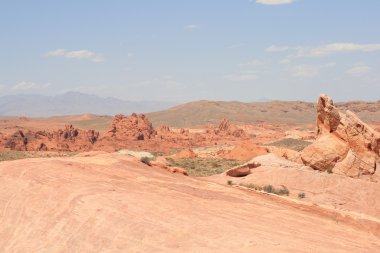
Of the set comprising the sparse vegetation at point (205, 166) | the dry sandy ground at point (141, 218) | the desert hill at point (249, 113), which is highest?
the desert hill at point (249, 113)

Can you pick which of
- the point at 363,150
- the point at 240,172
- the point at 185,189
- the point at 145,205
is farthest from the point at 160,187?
the point at 363,150

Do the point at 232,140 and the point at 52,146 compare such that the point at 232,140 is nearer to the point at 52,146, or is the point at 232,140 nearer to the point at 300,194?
the point at 52,146

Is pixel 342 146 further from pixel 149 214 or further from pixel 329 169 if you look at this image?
pixel 149 214

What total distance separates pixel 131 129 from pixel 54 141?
39.0 ft

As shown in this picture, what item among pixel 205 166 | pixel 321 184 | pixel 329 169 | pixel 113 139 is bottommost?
pixel 205 166

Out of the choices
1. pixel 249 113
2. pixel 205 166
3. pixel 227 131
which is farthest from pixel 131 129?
pixel 249 113

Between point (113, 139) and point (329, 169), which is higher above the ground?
point (329, 169)

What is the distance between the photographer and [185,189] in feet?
36.9

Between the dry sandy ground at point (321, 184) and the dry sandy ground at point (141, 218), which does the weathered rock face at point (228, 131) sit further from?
the dry sandy ground at point (141, 218)

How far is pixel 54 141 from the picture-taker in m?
55.6

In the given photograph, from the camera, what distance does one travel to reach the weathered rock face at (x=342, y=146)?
73.2 ft

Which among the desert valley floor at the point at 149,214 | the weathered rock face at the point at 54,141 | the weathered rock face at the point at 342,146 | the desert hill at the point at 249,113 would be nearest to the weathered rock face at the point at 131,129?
the weathered rock face at the point at 54,141

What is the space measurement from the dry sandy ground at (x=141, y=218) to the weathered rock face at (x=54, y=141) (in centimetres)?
4311

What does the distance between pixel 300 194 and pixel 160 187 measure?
28.4 ft
